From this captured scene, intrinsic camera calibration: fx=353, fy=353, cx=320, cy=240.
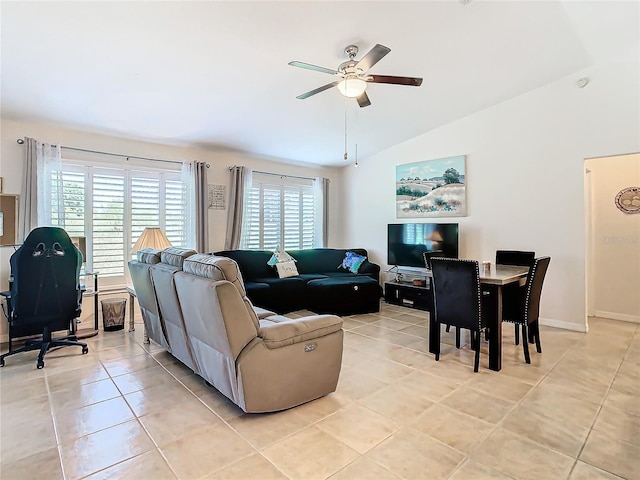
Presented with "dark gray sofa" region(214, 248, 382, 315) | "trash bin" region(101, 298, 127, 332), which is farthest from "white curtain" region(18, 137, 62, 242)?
"dark gray sofa" region(214, 248, 382, 315)

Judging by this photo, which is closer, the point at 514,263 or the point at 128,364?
the point at 128,364

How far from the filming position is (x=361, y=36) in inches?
121

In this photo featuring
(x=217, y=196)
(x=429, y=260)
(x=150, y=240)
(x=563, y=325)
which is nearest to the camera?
(x=429, y=260)

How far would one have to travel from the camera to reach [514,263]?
438 cm

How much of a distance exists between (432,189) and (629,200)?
8.45 feet

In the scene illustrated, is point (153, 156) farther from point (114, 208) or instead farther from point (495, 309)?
point (495, 309)

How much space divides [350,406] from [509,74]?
3.98 metres

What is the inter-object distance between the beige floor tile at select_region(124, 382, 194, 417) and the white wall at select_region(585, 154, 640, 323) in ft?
17.8

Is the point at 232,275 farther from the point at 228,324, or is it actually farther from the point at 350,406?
the point at 350,406

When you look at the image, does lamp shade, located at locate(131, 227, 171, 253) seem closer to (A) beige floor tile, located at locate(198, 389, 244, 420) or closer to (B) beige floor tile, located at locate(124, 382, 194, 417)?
(B) beige floor tile, located at locate(124, 382, 194, 417)

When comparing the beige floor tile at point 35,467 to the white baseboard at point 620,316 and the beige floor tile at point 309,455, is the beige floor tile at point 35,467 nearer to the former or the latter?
the beige floor tile at point 309,455

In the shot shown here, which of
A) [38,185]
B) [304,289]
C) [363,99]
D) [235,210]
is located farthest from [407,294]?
[38,185]

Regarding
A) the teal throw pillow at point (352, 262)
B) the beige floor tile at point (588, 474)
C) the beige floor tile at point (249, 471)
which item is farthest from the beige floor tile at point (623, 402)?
the teal throw pillow at point (352, 262)

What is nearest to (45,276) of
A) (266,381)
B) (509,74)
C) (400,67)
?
(266,381)
